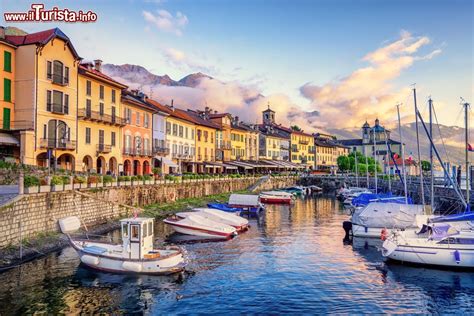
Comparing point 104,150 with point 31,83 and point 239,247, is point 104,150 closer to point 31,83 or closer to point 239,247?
point 31,83

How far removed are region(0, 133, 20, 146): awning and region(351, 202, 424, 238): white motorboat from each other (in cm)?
3450

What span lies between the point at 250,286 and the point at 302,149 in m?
117

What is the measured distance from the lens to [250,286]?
70.5ft

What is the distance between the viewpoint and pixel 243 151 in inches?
4131

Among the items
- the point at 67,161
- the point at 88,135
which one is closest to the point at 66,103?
the point at 88,135

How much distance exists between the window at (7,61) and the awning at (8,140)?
692 cm

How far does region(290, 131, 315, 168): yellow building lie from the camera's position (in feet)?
429

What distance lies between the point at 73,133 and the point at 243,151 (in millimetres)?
60990

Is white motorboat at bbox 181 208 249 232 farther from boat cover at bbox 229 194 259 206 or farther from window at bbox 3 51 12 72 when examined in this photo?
window at bbox 3 51 12 72

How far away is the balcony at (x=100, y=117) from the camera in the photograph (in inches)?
1913

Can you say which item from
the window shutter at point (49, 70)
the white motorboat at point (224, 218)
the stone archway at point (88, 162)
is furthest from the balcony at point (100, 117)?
the white motorboat at point (224, 218)

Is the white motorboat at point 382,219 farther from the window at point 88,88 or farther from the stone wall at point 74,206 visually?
the window at point 88,88

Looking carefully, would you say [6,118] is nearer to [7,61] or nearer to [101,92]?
[7,61]

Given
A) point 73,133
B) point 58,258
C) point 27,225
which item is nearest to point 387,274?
point 58,258
